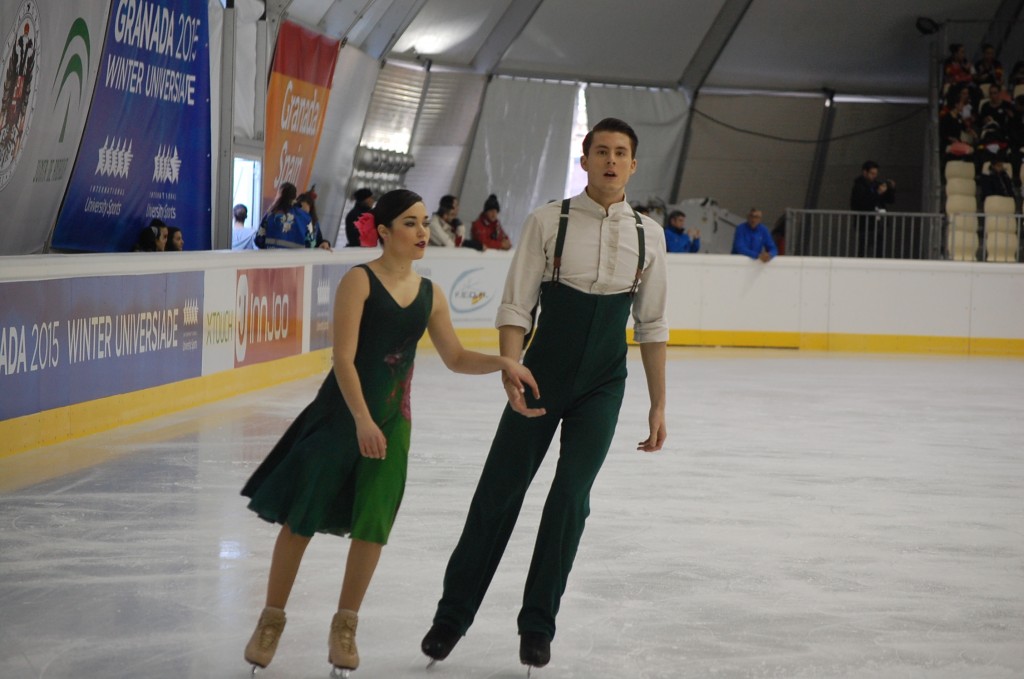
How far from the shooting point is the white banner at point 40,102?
848 cm

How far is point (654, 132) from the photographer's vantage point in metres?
22.0

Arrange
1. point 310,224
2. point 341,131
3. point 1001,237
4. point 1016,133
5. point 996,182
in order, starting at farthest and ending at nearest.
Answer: point 1016,133 < point 996,182 < point 341,131 < point 1001,237 < point 310,224

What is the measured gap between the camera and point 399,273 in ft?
12.1

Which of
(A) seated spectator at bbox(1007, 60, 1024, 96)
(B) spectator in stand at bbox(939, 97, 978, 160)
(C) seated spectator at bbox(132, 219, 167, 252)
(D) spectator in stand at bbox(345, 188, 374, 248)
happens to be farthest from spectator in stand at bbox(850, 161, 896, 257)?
(C) seated spectator at bbox(132, 219, 167, 252)

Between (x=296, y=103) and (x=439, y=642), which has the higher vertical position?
Answer: (x=296, y=103)

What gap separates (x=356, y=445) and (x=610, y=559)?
195 cm

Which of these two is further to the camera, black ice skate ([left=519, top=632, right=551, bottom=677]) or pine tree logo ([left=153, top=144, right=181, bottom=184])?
pine tree logo ([left=153, top=144, right=181, bottom=184])

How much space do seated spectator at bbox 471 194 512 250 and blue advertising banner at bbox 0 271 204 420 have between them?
6939 mm

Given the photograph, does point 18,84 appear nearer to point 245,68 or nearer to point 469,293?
point 245,68

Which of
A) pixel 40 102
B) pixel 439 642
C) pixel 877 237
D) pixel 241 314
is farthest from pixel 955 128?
pixel 439 642

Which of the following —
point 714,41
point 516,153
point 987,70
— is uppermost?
point 714,41

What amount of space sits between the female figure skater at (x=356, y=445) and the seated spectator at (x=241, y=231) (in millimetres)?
9584

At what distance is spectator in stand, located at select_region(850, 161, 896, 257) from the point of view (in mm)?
16828

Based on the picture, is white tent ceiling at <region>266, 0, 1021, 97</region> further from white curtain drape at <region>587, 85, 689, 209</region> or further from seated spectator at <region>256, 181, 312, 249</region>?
seated spectator at <region>256, 181, 312, 249</region>
